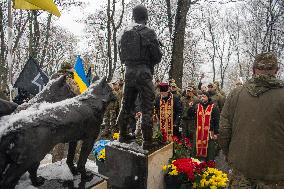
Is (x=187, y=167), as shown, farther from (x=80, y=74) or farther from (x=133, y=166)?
(x=80, y=74)

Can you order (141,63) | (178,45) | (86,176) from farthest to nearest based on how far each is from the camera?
(178,45)
(141,63)
(86,176)

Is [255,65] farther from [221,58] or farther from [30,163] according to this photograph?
[221,58]

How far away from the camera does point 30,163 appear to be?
2.84 meters

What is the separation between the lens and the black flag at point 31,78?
6.22 metres

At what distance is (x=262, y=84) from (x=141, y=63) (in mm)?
2287

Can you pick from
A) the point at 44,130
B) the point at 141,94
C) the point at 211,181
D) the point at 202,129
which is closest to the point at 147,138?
the point at 141,94

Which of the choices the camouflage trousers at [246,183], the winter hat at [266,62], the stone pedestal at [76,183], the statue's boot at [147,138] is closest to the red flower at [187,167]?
the statue's boot at [147,138]

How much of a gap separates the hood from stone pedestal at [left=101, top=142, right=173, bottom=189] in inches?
Answer: 91.9

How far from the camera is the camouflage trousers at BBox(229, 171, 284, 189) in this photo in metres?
3.60

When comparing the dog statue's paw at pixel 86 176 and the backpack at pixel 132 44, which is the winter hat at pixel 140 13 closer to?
the backpack at pixel 132 44

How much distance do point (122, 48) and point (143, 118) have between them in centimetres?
117

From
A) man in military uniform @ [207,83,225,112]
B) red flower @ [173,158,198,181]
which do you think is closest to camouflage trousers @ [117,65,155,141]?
red flower @ [173,158,198,181]

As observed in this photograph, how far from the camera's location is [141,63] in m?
5.52

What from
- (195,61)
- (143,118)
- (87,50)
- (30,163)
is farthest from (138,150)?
(195,61)
